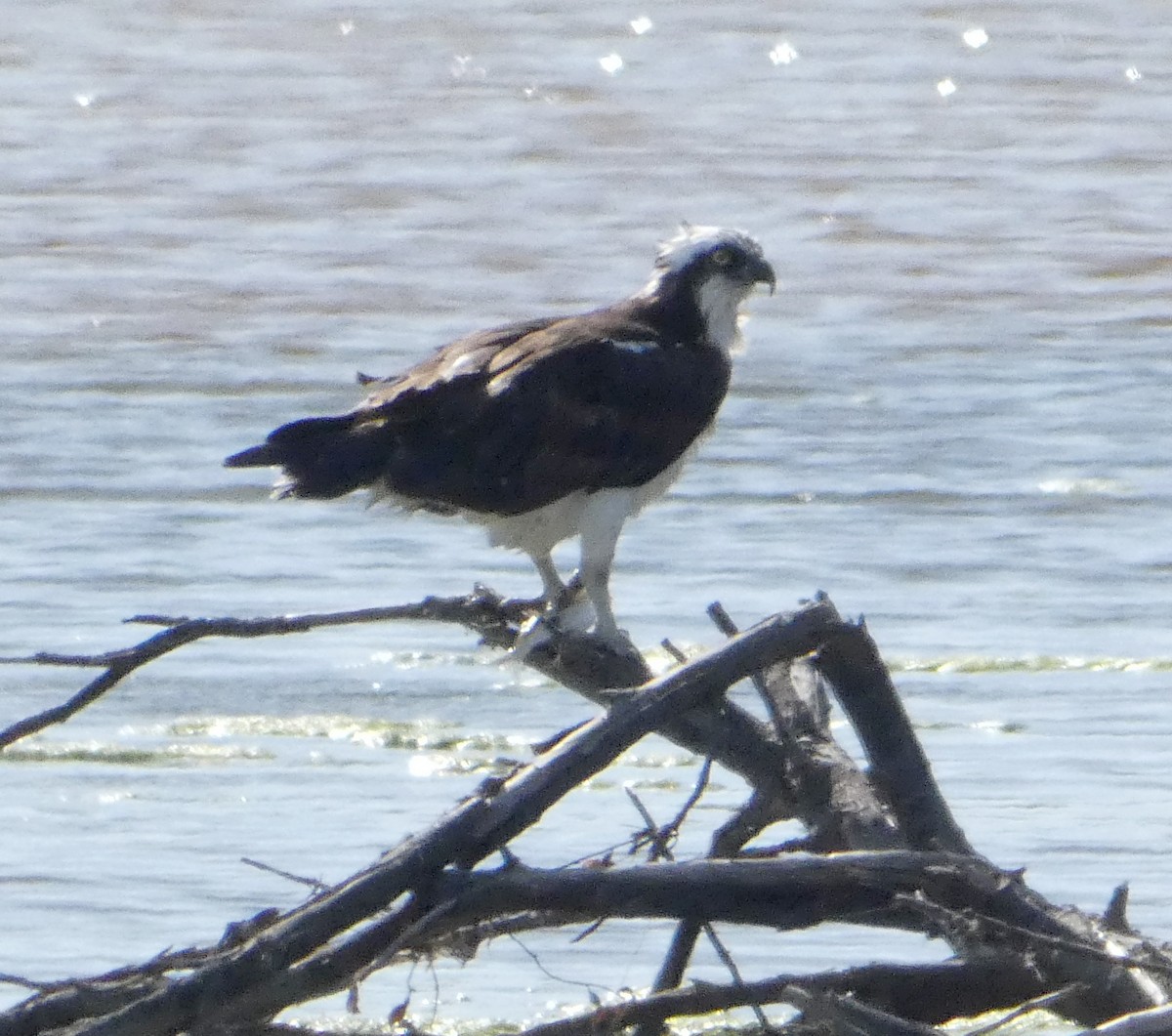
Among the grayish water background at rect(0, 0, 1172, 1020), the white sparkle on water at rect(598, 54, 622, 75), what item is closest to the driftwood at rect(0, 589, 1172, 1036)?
the grayish water background at rect(0, 0, 1172, 1020)

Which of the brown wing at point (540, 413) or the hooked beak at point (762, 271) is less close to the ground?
the hooked beak at point (762, 271)

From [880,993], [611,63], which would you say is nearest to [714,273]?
[880,993]

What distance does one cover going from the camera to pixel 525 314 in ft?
36.7

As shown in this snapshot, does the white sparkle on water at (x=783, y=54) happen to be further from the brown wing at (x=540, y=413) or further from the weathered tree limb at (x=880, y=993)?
the weathered tree limb at (x=880, y=993)

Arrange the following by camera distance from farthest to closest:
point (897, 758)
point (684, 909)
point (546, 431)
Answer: point (546, 431)
point (897, 758)
point (684, 909)

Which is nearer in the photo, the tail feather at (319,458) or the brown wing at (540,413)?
the tail feather at (319,458)

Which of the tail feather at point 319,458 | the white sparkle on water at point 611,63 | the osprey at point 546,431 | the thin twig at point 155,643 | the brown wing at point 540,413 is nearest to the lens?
the thin twig at point 155,643

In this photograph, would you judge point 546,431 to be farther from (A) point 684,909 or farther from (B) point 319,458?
(A) point 684,909

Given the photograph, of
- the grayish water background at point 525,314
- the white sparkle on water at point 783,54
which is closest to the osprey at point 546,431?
the grayish water background at point 525,314

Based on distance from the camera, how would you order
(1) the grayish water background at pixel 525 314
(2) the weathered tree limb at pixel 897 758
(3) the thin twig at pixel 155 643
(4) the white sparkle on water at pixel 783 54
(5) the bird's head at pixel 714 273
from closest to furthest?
1. (3) the thin twig at pixel 155 643
2. (2) the weathered tree limb at pixel 897 758
3. (1) the grayish water background at pixel 525 314
4. (5) the bird's head at pixel 714 273
5. (4) the white sparkle on water at pixel 783 54

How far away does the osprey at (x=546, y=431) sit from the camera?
5.89 metres

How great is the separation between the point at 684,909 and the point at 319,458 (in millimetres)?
1970

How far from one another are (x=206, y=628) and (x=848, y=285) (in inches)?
314

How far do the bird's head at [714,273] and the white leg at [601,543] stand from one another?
657mm
